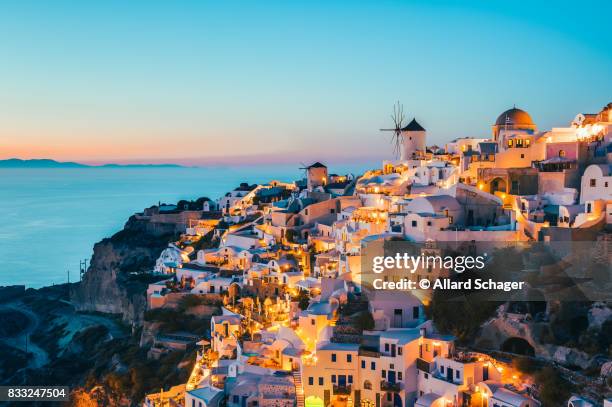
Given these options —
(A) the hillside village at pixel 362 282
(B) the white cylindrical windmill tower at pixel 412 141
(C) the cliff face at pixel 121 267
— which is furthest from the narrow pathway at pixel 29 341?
(B) the white cylindrical windmill tower at pixel 412 141

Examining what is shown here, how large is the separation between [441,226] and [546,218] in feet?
12.3

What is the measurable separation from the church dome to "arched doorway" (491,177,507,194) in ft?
18.9

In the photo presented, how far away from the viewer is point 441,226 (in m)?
21.5

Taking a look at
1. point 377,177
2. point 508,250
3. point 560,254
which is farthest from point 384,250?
point 377,177

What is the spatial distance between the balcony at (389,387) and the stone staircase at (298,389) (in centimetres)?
211

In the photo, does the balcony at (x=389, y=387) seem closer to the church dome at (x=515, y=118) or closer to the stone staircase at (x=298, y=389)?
the stone staircase at (x=298, y=389)

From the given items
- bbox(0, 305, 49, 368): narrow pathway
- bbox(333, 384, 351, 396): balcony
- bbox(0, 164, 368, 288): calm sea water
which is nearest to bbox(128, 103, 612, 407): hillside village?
bbox(333, 384, 351, 396): balcony

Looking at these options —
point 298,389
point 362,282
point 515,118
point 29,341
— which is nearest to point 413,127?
point 515,118

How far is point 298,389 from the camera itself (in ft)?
58.5

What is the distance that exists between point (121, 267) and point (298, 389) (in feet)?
90.2

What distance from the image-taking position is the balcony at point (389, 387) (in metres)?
17.3

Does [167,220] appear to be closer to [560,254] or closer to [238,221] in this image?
[238,221]

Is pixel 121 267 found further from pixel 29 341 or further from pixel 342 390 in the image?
pixel 342 390

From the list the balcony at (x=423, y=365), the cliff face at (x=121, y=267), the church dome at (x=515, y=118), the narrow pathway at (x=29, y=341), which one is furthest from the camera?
the cliff face at (x=121, y=267)
